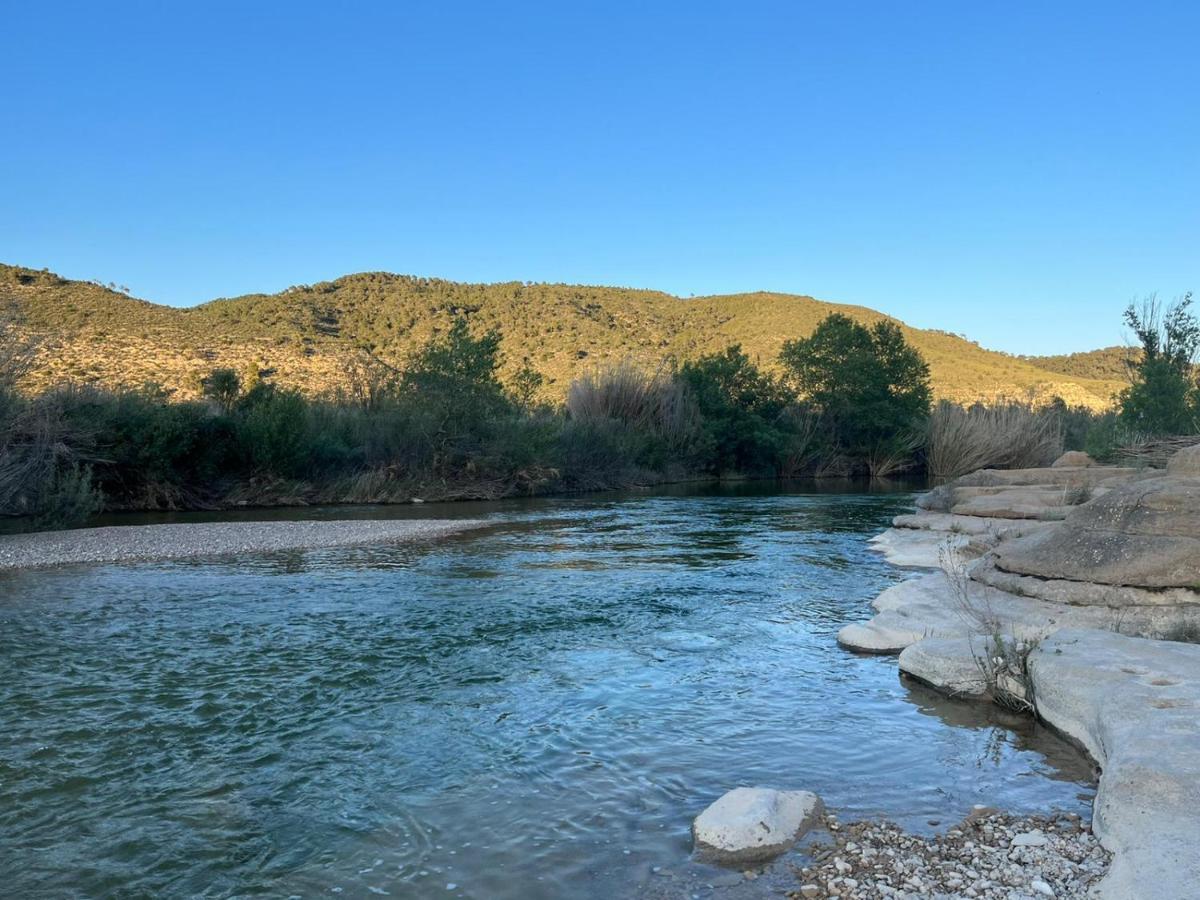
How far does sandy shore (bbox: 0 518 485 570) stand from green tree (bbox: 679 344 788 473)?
2113 centimetres

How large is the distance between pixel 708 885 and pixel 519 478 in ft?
86.2

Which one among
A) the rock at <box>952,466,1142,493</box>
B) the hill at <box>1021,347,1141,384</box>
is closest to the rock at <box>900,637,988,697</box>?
the rock at <box>952,466,1142,493</box>

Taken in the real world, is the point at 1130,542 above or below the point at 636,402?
below

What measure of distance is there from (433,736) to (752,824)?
254 cm

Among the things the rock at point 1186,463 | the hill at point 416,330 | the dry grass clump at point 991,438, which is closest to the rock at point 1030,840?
the rock at point 1186,463

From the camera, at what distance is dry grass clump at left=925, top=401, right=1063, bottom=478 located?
129 ft

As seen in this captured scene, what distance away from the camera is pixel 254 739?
19.8 feet

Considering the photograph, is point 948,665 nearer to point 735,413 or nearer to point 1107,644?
point 1107,644

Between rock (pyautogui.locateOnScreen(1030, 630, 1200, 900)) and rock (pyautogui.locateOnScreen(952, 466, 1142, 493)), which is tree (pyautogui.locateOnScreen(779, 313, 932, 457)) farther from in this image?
rock (pyautogui.locateOnScreen(1030, 630, 1200, 900))

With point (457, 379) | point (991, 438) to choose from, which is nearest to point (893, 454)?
point (991, 438)

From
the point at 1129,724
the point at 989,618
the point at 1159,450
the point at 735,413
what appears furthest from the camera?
the point at 735,413

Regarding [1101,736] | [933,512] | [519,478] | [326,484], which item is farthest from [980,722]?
[519,478]

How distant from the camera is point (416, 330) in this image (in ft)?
226

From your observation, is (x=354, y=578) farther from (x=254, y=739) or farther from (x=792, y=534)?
(x=792, y=534)
